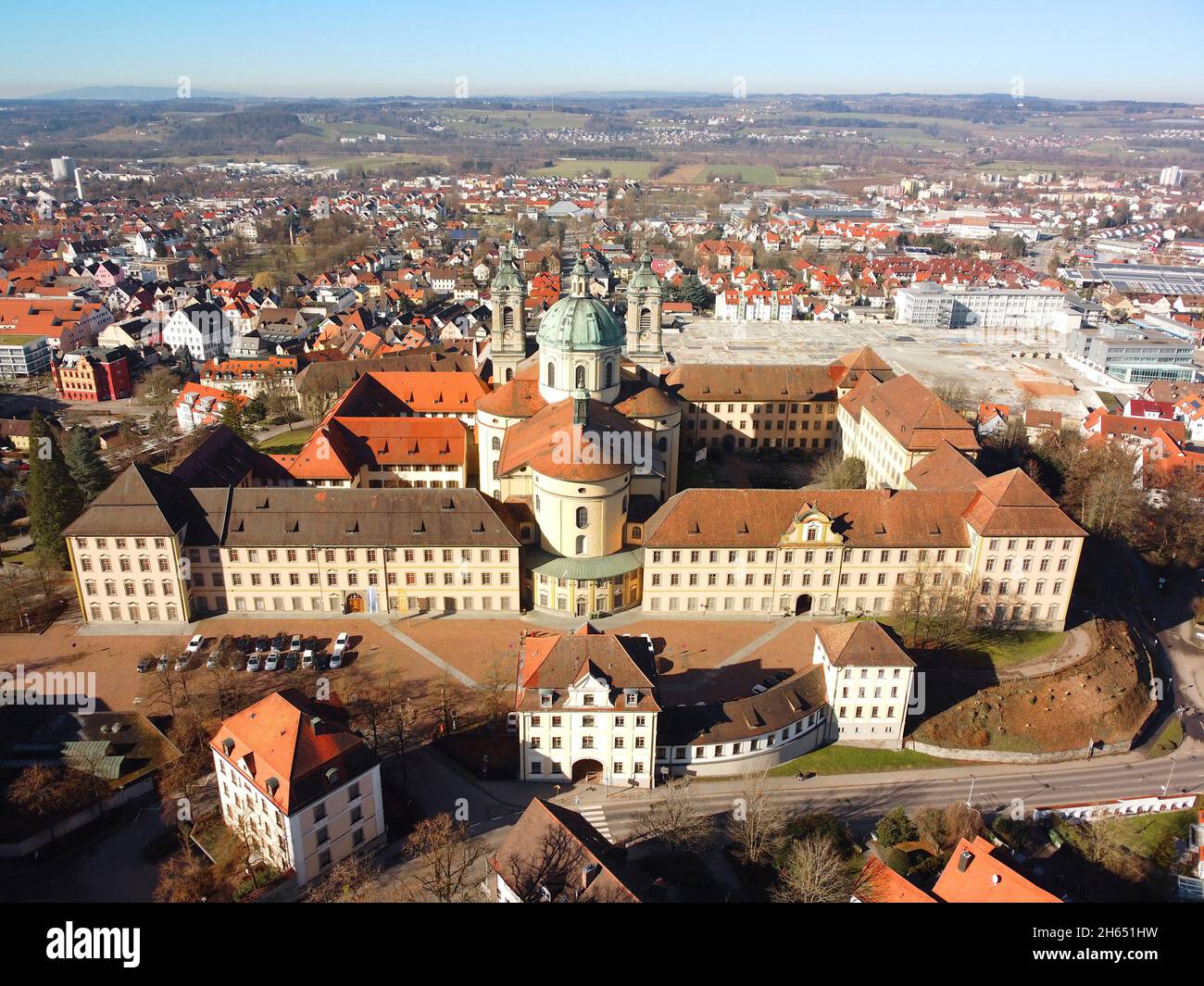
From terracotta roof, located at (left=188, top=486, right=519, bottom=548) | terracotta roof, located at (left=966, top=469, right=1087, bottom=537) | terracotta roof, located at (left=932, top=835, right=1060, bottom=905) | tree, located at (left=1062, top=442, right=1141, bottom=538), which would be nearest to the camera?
terracotta roof, located at (left=932, top=835, right=1060, bottom=905)

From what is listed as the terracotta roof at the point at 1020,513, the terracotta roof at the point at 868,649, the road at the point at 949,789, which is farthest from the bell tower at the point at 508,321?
the road at the point at 949,789

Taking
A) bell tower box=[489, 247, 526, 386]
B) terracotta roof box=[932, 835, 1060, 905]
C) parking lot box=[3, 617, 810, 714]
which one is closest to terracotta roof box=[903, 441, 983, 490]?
parking lot box=[3, 617, 810, 714]

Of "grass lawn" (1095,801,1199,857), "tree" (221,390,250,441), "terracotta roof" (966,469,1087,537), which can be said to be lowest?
"grass lawn" (1095,801,1199,857)

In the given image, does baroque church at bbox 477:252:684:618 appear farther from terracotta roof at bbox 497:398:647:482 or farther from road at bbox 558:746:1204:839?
road at bbox 558:746:1204:839

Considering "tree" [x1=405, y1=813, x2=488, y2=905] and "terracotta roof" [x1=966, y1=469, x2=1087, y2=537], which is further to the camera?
"terracotta roof" [x1=966, y1=469, x2=1087, y2=537]

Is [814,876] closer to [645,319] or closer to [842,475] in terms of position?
[842,475]

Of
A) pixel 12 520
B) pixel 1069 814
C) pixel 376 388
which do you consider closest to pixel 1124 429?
pixel 1069 814

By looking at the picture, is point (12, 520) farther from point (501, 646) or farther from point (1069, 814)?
point (1069, 814)
